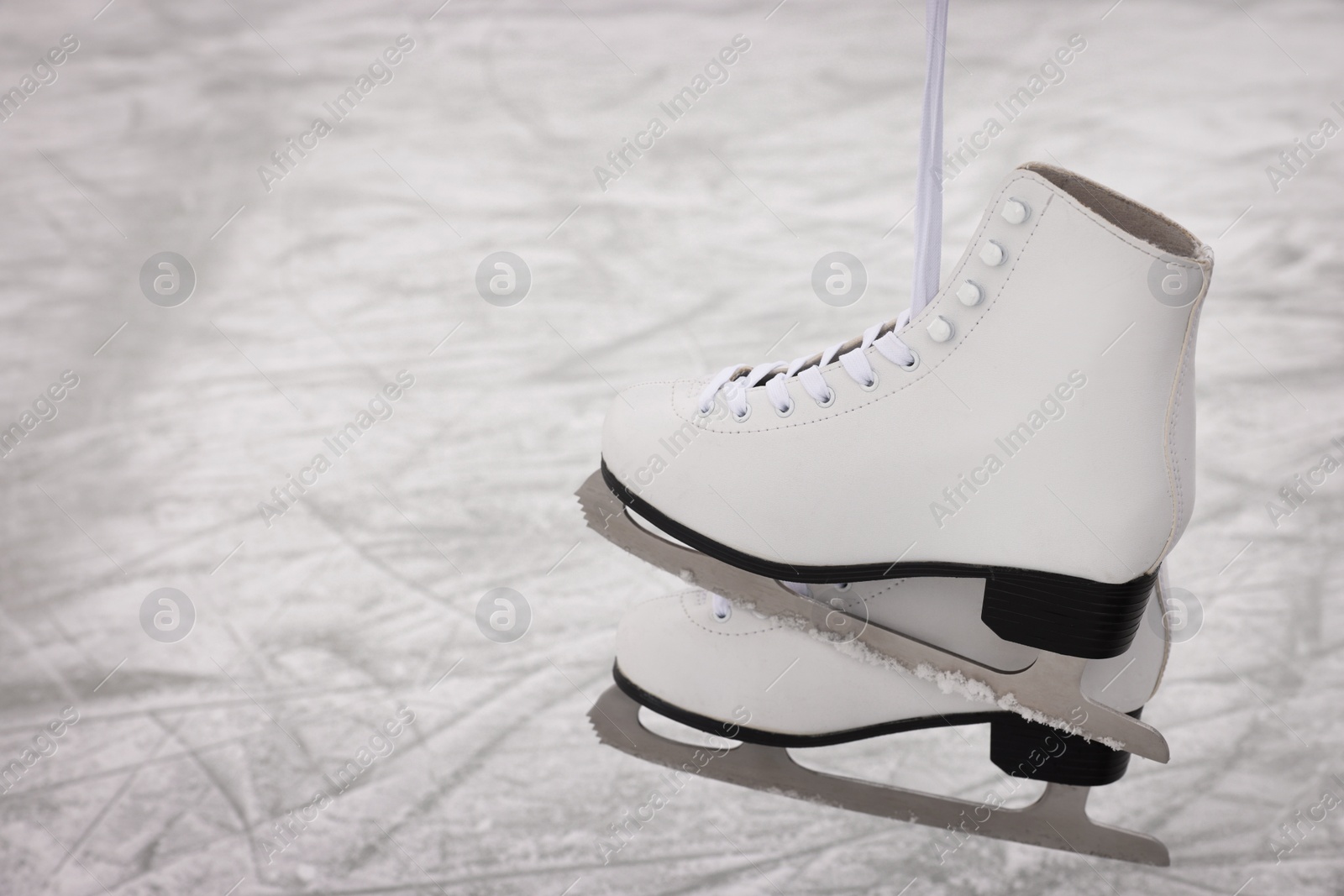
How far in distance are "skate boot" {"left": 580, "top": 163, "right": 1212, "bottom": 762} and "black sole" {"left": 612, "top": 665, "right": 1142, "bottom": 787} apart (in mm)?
68

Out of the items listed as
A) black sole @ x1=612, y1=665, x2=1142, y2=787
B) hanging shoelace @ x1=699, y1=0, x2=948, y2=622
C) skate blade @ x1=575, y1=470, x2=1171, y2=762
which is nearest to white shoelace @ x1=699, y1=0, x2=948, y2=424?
hanging shoelace @ x1=699, y1=0, x2=948, y2=622

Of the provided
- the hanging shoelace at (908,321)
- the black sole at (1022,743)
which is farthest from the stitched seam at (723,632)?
the hanging shoelace at (908,321)

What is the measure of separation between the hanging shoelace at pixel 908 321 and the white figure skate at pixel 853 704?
245mm

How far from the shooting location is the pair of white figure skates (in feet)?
3.10

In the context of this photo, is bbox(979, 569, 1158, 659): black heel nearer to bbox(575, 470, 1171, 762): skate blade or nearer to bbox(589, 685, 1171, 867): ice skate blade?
bbox(575, 470, 1171, 762): skate blade

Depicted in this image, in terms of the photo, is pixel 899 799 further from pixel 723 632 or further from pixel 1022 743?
pixel 723 632

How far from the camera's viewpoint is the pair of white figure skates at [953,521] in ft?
3.10

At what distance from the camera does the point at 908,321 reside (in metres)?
1.07

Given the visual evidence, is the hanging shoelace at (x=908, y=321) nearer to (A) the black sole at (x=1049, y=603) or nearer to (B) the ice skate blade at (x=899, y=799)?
(A) the black sole at (x=1049, y=603)

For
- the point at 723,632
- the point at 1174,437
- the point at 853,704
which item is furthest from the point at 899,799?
the point at 1174,437

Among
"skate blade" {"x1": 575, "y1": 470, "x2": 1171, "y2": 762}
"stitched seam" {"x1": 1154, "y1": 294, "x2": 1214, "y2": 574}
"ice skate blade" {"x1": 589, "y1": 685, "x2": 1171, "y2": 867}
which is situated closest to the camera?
"stitched seam" {"x1": 1154, "y1": 294, "x2": 1214, "y2": 574}

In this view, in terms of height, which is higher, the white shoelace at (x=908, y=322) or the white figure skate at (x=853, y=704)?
the white shoelace at (x=908, y=322)

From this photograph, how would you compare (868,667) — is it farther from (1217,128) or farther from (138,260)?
(1217,128)

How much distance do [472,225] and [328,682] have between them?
1753 millimetres
